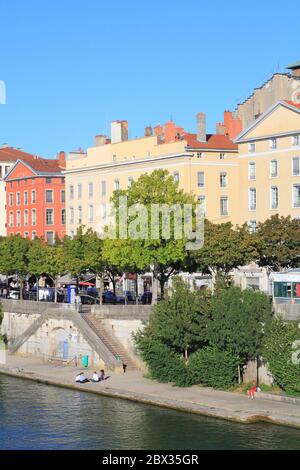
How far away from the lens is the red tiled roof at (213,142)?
95.1 meters

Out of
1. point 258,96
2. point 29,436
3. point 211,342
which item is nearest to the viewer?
point 29,436

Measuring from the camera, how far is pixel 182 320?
6050cm

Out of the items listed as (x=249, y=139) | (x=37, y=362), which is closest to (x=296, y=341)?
(x=37, y=362)

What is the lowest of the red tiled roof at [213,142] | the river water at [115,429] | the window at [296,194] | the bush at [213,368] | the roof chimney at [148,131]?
the river water at [115,429]

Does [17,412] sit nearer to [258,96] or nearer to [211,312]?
[211,312]

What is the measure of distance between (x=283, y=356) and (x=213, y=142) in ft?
145

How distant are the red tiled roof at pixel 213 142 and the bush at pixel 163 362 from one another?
3525cm

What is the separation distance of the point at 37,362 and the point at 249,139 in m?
27.7

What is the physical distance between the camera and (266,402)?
5459 cm

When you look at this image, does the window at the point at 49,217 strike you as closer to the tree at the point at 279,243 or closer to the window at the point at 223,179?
the window at the point at 223,179

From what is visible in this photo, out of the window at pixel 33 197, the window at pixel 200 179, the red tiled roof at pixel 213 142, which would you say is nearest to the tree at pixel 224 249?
the window at pixel 200 179

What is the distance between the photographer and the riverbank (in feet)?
169

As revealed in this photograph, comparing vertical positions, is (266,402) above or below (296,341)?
below
